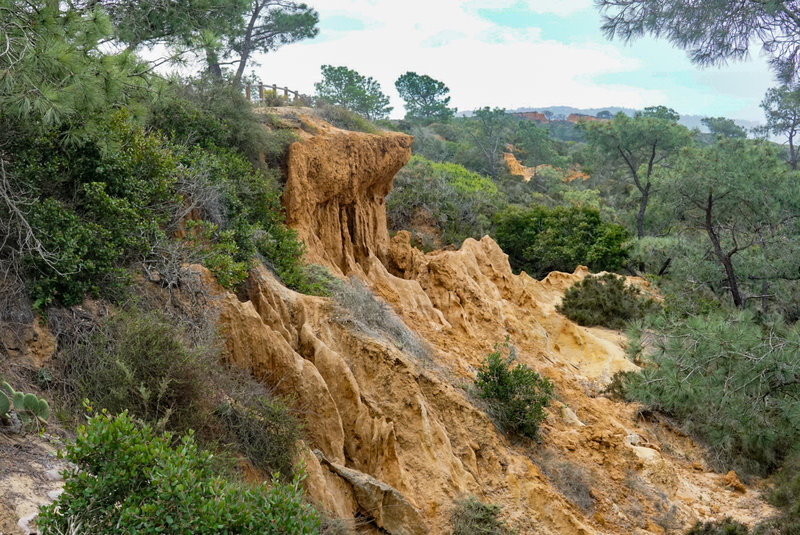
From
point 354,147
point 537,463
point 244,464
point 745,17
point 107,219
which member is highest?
point 745,17

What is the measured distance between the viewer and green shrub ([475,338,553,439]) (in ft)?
32.0

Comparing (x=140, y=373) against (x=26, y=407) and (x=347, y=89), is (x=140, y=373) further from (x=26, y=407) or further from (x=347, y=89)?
(x=347, y=89)

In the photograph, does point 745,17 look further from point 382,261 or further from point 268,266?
point 382,261

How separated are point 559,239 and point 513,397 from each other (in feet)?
50.9

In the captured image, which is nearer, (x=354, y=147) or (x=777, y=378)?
(x=777, y=378)

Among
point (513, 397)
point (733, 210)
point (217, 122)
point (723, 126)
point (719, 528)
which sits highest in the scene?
point (723, 126)

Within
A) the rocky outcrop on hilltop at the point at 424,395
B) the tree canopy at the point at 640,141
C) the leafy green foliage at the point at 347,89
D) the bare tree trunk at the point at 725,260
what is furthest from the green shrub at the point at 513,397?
the leafy green foliage at the point at 347,89

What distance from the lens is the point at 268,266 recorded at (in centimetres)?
1023

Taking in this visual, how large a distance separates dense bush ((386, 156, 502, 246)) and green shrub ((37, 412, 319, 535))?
1808 cm

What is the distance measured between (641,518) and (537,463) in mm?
1631

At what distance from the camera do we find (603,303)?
1866 cm

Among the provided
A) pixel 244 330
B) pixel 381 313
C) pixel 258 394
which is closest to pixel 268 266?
pixel 381 313

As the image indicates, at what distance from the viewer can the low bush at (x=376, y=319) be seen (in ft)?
30.3

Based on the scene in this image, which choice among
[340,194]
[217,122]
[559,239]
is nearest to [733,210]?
[340,194]
